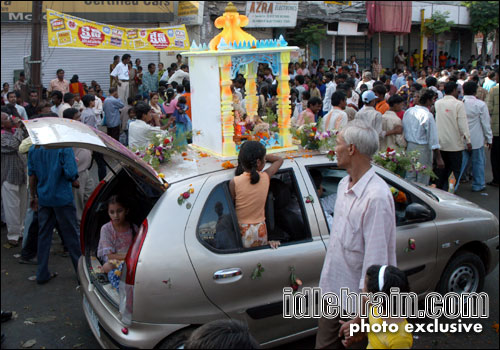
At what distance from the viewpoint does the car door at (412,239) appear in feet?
14.0

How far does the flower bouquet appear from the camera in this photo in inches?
167

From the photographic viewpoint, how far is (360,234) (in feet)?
9.38

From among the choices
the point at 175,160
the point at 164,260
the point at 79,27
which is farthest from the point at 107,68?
the point at 164,260

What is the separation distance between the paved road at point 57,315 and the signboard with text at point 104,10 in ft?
35.2

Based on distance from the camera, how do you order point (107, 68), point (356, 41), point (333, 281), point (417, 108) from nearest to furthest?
point (333, 281) < point (417, 108) < point (107, 68) < point (356, 41)

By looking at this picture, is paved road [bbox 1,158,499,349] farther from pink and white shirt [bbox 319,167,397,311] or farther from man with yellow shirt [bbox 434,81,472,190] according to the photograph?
man with yellow shirt [bbox 434,81,472,190]

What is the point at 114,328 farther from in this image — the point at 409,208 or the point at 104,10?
the point at 104,10

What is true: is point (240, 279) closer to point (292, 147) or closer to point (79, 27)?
point (292, 147)

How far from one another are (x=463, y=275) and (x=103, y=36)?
966 cm

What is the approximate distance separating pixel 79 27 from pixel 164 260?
929 centimetres

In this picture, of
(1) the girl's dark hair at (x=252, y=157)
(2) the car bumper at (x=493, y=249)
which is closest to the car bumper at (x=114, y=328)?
(1) the girl's dark hair at (x=252, y=157)

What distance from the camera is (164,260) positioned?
11.4 feet

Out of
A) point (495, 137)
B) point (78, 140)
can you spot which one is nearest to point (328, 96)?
point (495, 137)

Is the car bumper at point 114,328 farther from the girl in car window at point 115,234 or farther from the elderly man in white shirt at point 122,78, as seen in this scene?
the elderly man in white shirt at point 122,78
